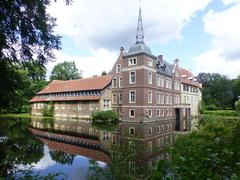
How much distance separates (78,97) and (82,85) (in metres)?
2.39

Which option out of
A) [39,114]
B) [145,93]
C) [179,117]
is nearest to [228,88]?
[179,117]

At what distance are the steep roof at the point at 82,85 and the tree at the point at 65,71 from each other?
24.3m

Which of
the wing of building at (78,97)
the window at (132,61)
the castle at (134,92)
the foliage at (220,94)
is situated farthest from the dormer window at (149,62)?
the foliage at (220,94)

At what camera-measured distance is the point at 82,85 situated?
40844 millimetres

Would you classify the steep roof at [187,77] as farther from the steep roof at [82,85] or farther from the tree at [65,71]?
the tree at [65,71]

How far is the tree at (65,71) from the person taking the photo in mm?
72750

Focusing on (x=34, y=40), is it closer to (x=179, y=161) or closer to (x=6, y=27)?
(x=6, y=27)

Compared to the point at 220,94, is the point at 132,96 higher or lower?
lower

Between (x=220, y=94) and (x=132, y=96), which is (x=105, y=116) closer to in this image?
(x=132, y=96)

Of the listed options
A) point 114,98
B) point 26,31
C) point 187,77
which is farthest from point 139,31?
point 26,31

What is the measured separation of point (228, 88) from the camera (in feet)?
231

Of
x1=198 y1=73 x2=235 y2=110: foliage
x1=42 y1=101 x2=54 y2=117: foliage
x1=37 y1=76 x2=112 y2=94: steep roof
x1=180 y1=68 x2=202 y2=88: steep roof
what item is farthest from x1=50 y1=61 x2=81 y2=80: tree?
x1=198 y1=73 x2=235 y2=110: foliage

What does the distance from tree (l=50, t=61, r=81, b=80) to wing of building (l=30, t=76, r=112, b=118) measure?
991 inches

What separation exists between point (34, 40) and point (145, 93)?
26.5 metres
